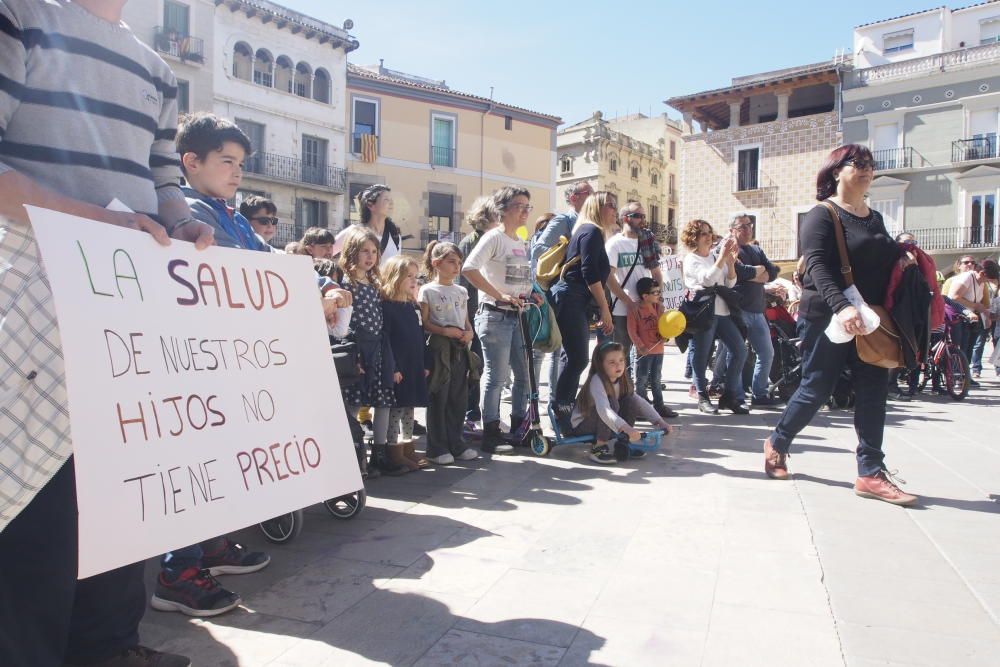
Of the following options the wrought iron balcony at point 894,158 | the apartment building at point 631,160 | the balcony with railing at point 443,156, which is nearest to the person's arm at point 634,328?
the balcony with railing at point 443,156

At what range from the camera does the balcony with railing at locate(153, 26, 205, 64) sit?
2481cm

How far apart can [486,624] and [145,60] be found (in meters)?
2.06

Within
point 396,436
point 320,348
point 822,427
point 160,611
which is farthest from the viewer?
point 822,427

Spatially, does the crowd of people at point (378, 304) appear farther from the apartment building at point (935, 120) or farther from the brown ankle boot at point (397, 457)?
the apartment building at point (935, 120)

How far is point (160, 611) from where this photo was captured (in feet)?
8.74

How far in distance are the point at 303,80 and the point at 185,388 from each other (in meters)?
29.5

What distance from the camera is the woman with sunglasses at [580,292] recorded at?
5562 millimetres

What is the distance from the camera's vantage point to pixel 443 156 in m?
32.8

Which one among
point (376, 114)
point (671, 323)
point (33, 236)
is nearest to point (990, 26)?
point (376, 114)

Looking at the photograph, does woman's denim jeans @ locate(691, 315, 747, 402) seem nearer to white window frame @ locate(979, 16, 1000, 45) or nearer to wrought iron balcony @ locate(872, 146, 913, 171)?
wrought iron balcony @ locate(872, 146, 913, 171)

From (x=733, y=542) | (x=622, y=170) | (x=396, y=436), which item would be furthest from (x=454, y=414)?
(x=622, y=170)

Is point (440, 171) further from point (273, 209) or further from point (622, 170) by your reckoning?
point (273, 209)

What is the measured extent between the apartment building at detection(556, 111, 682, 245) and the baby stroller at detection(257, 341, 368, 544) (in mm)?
40364

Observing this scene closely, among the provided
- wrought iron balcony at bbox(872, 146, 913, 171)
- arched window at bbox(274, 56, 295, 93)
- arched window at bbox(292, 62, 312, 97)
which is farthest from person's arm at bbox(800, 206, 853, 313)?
wrought iron balcony at bbox(872, 146, 913, 171)
